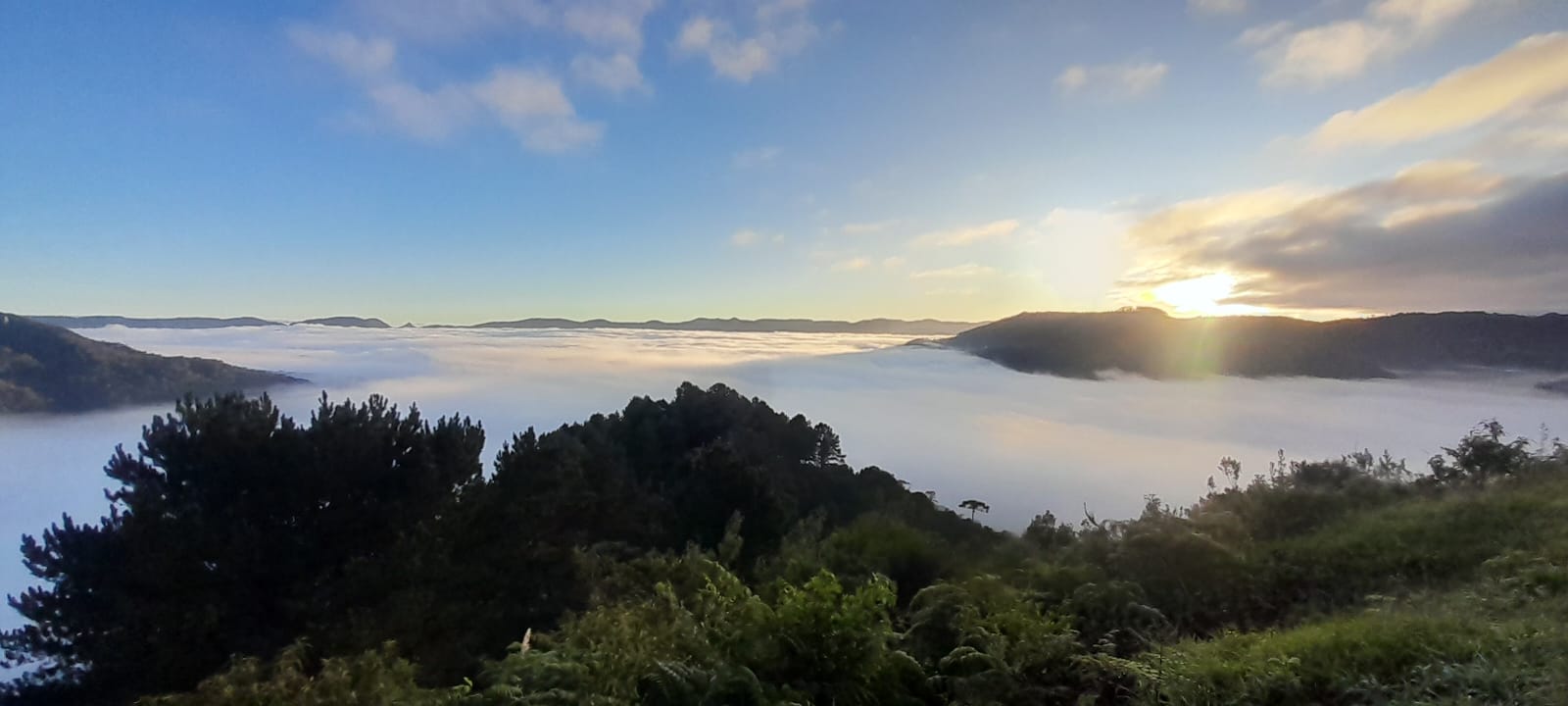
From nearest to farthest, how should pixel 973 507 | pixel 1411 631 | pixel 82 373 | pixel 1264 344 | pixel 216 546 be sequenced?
pixel 1411 631 → pixel 216 546 → pixel 82 373 → pixel 973 507 → pixel 1264 344

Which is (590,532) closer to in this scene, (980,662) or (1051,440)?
(980,662)

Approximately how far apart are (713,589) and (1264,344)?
37.9 meters

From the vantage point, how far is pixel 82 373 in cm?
2497

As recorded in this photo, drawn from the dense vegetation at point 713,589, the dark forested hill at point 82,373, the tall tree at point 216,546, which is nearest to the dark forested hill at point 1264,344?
the dense vegetation at point 713,589

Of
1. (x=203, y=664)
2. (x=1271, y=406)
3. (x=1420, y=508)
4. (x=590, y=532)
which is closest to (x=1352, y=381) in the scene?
(x=1271, y=406)

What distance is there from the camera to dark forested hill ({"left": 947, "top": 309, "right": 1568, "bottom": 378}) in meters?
20.0

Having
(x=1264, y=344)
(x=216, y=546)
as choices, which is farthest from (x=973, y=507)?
(x=216, y=546)

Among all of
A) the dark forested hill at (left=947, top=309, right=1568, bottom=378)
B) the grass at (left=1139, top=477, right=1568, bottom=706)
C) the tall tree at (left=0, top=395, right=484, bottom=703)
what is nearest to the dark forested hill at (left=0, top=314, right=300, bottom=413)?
the tall tree at (left=0, top=395, right=484, bottom=703)

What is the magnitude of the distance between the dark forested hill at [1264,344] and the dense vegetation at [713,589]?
13.2 m

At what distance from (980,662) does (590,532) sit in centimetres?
1413

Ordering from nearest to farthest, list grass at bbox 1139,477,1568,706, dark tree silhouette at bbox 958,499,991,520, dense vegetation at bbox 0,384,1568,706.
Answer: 1. grass at bbox 1139,477,1568,706
2. dense vegetation at bbox 0,384,1568,706
3. dark tree silhouette at bbox 958,499,991,520

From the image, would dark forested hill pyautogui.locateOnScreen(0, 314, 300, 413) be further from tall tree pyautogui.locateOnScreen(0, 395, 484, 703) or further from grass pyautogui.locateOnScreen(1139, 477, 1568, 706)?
grass pyautogui.locateOnScreen(1139, 477, 1568, 706)

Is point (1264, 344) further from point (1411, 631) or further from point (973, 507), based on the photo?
point (1411, 631)

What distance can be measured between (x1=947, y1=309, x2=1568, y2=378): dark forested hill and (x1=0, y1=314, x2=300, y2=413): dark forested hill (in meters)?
34.2
